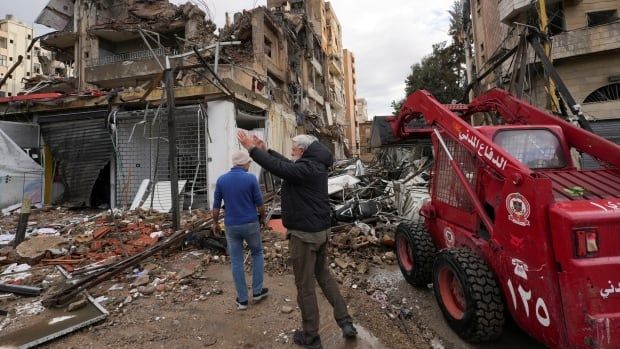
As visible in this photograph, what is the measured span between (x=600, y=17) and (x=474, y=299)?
19.9m

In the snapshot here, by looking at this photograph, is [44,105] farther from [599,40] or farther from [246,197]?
[599,40]

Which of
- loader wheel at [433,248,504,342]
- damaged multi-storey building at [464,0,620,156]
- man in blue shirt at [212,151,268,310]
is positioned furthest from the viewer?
damaged multi-storey building at [464,0,620,156]

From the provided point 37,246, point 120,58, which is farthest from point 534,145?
point 120,58

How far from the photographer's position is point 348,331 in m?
3.02

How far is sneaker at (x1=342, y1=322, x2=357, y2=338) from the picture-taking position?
302 cm

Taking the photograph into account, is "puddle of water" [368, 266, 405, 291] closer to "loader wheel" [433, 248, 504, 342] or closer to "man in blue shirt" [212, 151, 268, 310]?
"loader wheel" [433, 248, 504, 342]

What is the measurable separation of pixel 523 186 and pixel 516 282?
73 cm

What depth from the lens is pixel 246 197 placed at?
3641 millimetres

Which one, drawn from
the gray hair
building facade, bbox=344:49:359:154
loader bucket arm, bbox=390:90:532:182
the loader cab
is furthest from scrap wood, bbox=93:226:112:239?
building facade, bbox=344:49:359:154

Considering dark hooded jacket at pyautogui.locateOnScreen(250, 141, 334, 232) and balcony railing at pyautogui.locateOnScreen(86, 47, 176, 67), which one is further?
balcony railing at pyautogui.locateOnScreen(86, 47, 176, 67)

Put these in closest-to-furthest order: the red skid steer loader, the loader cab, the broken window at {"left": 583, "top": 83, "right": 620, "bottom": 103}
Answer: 1. the red skid steer loader
2. the loader cab
3. the broken window at {"left": 583, "top": 83, "right": 620, "bottom": 103}

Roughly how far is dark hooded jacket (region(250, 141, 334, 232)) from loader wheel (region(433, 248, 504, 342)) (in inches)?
46.7

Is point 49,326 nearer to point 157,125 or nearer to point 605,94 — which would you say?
point 157,125

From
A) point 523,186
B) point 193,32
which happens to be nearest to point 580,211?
point 523,186
